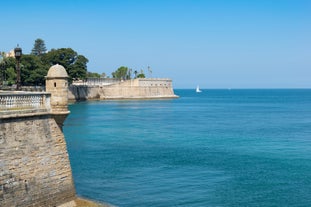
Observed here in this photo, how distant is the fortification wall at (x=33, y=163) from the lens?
16.0 metres

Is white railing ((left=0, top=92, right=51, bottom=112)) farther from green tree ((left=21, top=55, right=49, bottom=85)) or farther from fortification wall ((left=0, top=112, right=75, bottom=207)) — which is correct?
green tree ((left=21, top=55, right=49, bottom=85))

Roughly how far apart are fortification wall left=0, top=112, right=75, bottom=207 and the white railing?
42cm

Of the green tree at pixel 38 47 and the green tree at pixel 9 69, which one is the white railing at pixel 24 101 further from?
the green tree at pixel 38 47

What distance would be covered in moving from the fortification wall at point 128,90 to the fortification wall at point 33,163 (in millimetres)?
90391

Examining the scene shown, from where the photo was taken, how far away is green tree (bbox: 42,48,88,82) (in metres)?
104

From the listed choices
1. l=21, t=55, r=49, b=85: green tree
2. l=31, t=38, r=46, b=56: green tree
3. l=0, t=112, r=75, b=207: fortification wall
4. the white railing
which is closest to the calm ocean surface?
l=0, t=112, r=75, b=207: fortification wall

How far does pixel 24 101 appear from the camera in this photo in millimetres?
17625

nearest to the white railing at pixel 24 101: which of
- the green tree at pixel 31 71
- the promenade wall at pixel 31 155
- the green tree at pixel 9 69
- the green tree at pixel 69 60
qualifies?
the promenade wall at pixel 31 155

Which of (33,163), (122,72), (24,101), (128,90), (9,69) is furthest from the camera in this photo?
(122,72)

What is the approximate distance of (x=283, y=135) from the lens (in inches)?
1882

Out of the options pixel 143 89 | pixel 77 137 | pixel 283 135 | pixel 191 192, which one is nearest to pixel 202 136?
pixel 283 135

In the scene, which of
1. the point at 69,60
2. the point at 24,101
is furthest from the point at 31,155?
the point at 69,60

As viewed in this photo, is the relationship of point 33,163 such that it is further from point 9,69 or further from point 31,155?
point 9,69

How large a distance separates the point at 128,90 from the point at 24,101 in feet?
347
